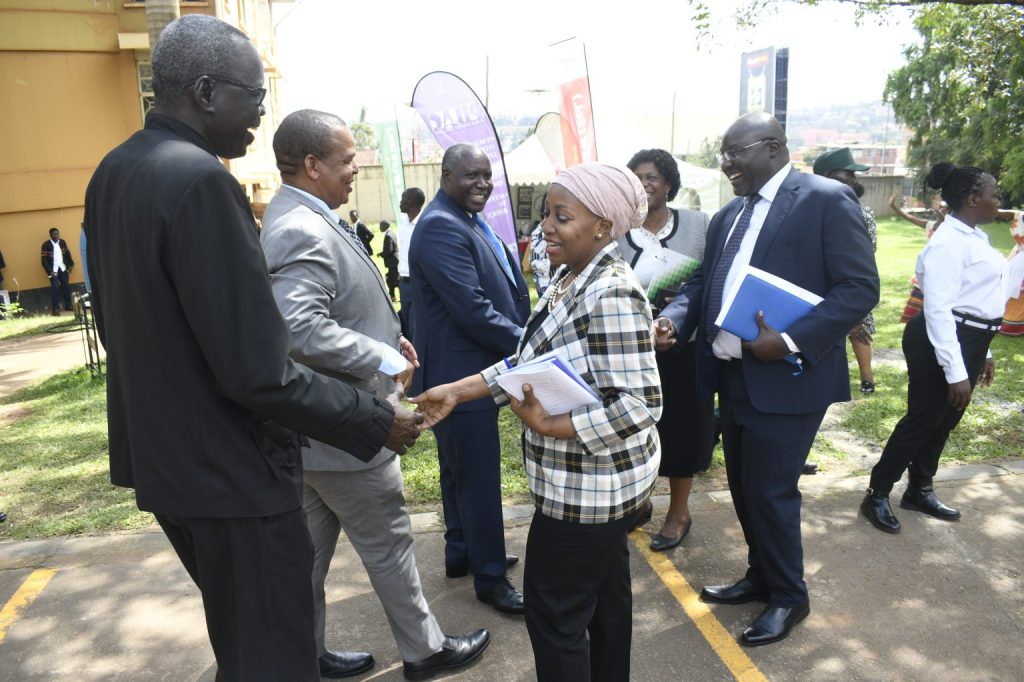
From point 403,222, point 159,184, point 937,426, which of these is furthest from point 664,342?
point 403,222

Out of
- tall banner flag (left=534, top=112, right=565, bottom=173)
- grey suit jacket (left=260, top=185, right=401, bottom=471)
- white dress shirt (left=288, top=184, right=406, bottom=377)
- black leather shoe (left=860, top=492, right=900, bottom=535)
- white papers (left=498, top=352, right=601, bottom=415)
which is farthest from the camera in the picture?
tall banner flag (left=534, top=112, right=565, bottom=173)

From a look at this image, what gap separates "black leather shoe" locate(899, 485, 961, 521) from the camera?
14.5ft

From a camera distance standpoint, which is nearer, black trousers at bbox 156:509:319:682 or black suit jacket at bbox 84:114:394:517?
black suit jacket at bbox 84:114:394:517

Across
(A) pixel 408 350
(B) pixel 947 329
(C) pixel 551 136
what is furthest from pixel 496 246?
(C) pixel 551 136

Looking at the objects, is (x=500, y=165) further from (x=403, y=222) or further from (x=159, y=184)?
(x=159, y=184)

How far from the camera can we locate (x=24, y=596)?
3730mm

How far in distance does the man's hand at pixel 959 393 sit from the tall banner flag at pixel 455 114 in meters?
3.95

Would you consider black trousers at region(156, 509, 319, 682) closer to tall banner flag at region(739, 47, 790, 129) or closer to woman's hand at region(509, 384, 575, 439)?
woman's hand at region(509, 384, 575, 439)

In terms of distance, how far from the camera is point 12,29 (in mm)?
16062

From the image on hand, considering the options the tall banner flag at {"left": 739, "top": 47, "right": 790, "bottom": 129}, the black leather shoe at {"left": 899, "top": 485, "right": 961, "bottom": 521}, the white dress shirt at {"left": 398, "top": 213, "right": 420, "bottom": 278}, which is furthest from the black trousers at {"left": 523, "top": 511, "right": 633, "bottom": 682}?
the tall banner flag at {"left": 739, "top": 47, "right": 790, "bottom": 129}

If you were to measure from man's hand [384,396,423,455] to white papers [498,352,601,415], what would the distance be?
1.05 feet

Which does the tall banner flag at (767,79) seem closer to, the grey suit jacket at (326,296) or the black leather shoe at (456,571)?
the black leather shoe at (456,571)

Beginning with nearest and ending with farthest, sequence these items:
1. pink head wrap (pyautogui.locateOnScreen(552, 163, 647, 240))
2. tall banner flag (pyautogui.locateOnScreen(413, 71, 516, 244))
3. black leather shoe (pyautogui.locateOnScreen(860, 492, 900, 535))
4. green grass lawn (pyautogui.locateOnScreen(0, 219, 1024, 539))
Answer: pink head wrap (pyautogui.locateOnScreen(552, 163, 647, 240)) → black leather shoe (pyautogui.locateOnScreen(860, 492, 900, 535)) → green grass lawn (pyautogui.locateOnScreen(0, 219, 1024, 539)) → tall banner flag (pyautogui.locateOnScreen(413, 71, 516, 244))

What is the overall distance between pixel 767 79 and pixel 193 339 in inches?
506
